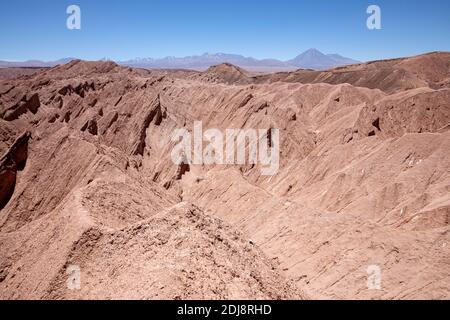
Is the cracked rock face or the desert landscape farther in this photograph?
the cracked rock face

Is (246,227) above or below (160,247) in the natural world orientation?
below

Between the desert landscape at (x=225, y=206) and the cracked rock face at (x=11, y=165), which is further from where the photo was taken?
the cracked rock face at (x=11, y=165)

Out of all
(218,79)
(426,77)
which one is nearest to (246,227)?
(426,77)

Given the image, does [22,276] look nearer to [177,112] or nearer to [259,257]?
[259,257]

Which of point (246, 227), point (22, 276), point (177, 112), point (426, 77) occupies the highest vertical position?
point (426, 77)

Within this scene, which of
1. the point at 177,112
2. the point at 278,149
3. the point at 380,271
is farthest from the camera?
the point at 177,112

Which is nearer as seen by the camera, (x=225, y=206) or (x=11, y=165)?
(x=11, y=165)

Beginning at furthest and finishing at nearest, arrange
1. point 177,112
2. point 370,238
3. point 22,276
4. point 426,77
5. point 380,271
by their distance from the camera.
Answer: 1. point 426,77
2. point 177,112
3. point 370,238
4. point 380,271
5. point 22,276

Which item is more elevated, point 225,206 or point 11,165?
point 11,165
